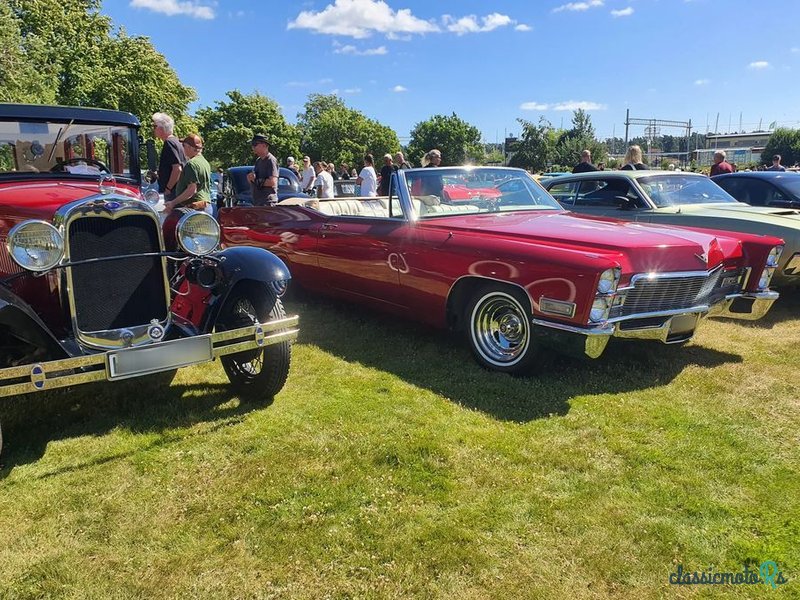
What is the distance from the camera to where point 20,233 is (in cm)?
282

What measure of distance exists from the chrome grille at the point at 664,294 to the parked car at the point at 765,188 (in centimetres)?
448

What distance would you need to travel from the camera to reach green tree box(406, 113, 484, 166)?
61.8m

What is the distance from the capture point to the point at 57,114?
462 centimetres

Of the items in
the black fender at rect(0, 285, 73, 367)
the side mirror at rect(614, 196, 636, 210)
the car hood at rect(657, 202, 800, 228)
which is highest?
the side mirror at rect(614, 196, 636, 210)

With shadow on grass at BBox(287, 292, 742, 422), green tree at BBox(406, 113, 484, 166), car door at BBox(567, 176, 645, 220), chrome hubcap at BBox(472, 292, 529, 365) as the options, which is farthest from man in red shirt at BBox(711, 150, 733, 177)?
green tree at BBox(406, 113, 484, 166)

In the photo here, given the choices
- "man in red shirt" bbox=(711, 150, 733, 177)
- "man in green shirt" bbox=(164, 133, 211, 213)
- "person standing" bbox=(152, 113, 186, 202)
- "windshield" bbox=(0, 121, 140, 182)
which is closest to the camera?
"windshield" bbox=(0, 121, 140, 182)

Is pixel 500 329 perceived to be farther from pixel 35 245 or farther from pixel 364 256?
pixel 35 245

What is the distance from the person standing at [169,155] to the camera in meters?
5.76

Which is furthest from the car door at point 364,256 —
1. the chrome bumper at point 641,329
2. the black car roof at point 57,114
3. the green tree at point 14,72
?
the green tree at point 14,72

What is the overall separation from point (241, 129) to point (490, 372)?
1771 inches

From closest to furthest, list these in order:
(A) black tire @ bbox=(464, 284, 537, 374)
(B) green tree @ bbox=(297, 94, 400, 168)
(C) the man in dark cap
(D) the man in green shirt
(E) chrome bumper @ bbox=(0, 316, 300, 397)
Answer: (E) chrome bumper @ bbox=(0, 316, 300, 397), (A) black tire @ bbox=(464, 284, 537, 374), (D) the man in green shirt, (C) the man in dark cap, (B) green tree @ bbox=(297, 94, 400, 168)

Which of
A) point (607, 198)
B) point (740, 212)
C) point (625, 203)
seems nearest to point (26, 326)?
point (625, 203)

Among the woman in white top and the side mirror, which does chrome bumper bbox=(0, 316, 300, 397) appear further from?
the woman in white top

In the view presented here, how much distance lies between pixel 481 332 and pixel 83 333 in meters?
2.66
